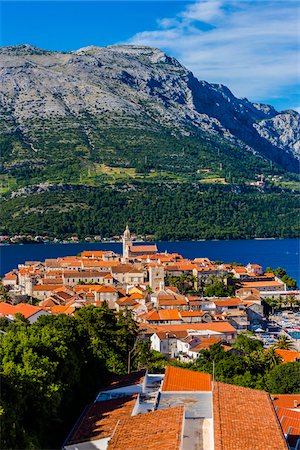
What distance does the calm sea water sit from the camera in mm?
106881

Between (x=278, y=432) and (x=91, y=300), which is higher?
(x=278, y=432)

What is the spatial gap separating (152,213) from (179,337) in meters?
129

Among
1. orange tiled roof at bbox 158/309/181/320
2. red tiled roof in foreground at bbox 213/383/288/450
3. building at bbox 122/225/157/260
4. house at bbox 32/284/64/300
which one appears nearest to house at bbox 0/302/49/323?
orange tiled roof at bbox 158/309/181/320

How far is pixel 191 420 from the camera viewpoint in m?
14.3

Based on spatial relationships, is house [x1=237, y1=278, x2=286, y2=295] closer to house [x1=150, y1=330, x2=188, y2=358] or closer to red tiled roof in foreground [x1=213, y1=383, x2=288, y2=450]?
house [x1=150, y1=330, x2=188, y2=358]

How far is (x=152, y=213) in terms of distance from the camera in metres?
169

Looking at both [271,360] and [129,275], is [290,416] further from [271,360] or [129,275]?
[129,275]

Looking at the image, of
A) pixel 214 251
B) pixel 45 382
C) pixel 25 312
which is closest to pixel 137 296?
pixel 25 312

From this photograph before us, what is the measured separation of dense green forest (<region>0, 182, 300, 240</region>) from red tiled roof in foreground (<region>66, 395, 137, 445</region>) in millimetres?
133901

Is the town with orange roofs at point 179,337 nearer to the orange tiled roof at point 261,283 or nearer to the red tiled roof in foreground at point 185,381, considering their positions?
the red tiled roof in foreground at point 185,381

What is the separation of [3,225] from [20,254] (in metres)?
31.2

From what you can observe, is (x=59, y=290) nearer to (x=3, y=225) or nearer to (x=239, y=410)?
(x=239, y=410)

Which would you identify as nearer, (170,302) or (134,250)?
(170,302)

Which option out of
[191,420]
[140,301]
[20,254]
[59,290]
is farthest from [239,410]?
[20,254]
